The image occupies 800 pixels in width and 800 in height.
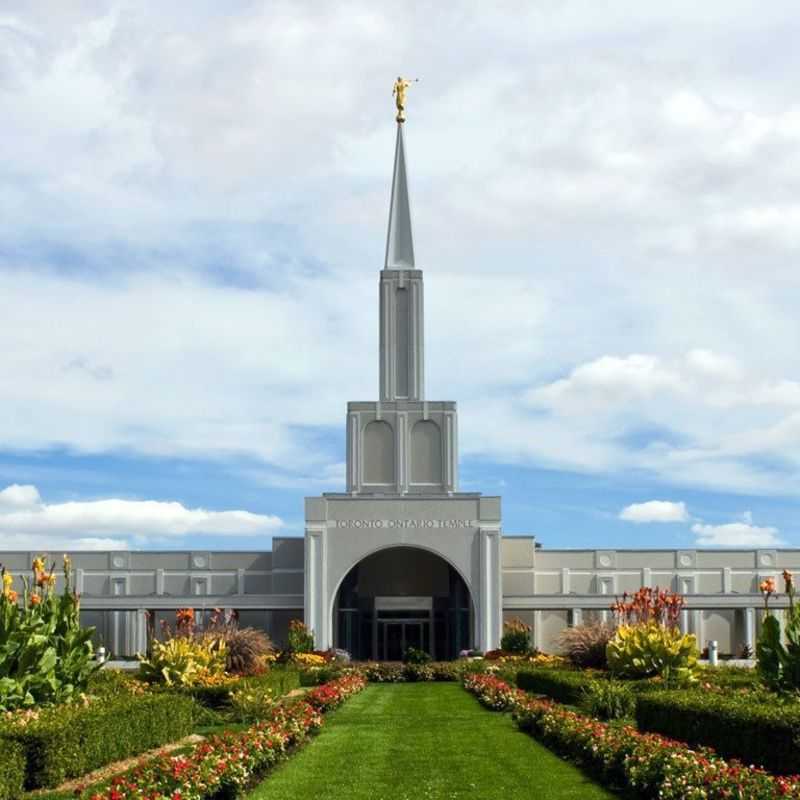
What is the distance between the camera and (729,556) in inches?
2202

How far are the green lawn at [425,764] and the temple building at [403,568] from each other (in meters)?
25.9

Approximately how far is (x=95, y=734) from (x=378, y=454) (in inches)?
1464

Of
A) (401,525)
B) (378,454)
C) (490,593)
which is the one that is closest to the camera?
(490,593)

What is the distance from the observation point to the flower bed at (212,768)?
41.7ft

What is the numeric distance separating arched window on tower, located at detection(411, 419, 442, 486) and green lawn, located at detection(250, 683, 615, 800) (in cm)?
2833

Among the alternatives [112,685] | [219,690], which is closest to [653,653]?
[219,690]

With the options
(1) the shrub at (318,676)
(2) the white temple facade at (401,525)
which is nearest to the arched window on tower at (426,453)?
(2) the white temple facade at (401,525)

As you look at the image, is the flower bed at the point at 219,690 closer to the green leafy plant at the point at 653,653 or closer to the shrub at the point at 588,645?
the green leafy plant at the point at 653,653

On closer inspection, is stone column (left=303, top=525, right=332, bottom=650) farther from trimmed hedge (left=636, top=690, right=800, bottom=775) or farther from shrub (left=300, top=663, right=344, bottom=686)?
trimmed hedge (left=636, top=690, right=800, bottom=775)

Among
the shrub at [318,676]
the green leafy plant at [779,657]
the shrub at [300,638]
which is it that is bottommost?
the shrub at [318,676]

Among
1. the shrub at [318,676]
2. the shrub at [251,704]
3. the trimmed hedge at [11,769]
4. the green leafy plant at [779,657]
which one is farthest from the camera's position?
the shrub at [318,676]

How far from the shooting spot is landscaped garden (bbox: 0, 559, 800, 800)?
14.5 metres

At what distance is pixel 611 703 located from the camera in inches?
889

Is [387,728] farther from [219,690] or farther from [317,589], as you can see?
[317,589]
